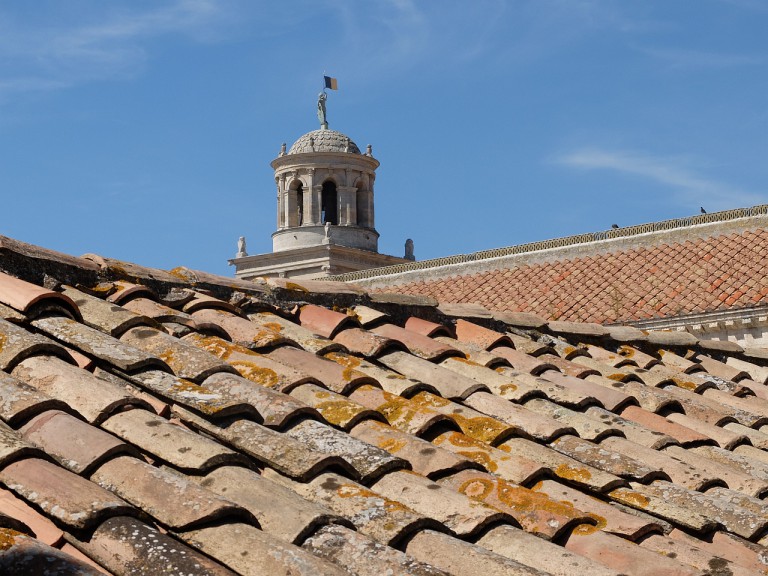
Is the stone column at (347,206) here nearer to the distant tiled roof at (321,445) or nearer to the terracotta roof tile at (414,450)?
the distant tiled roof at (321,445)

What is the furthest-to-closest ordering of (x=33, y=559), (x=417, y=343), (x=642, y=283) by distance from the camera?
(x=642, y=283), (x=417, y=343), (x=33, y=559)

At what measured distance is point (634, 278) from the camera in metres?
21.6

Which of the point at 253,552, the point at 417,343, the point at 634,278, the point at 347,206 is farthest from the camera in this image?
the point at 347,206

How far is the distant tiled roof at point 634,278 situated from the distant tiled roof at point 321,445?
546 inches

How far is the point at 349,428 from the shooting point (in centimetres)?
419

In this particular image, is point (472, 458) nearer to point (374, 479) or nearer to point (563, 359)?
point (374, 479)

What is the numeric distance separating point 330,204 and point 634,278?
71.3ft

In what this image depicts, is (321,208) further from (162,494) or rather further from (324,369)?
(162,494)

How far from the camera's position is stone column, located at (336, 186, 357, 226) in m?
41.5

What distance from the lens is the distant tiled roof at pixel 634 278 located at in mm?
20031

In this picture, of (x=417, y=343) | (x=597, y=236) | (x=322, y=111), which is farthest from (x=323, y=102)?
(x=417, y=343)

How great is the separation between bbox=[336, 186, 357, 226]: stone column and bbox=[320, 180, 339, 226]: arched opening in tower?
1.41ft

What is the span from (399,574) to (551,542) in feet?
2.73

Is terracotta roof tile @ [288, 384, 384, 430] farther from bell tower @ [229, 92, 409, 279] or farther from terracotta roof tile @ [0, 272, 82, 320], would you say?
bell tower @ [229, 92, 409, 279]
